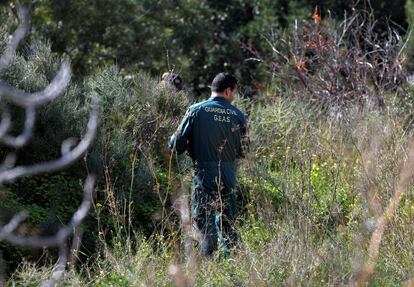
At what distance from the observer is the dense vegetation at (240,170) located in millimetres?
6980

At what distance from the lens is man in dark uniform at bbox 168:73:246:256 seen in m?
8.24

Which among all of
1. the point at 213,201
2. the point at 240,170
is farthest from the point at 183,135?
the point at 240,170

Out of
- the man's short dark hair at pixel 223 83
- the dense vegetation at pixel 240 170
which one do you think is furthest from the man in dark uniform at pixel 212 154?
the dense vegetation at pixel 240 170

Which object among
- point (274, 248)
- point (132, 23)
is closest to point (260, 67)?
point (132, 23)

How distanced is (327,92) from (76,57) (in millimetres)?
6748

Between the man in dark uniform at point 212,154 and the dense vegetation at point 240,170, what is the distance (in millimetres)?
202

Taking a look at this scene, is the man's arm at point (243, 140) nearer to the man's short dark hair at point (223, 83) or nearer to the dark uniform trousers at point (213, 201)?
the dark uniform trousers at point (213, 201)

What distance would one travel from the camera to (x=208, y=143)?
8.38 metres

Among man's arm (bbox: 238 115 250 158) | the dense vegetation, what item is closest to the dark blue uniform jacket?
man's arm (bbox: 238 115 250 158)

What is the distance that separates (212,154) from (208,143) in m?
0.10

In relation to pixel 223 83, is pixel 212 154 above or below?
below

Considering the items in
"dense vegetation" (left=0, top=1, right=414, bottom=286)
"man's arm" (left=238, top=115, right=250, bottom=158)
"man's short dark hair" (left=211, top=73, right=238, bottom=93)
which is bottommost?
"dense vegetation" (left=0, top=1, right=414, bottom=286)

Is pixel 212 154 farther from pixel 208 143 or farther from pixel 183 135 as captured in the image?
pixel 183 135

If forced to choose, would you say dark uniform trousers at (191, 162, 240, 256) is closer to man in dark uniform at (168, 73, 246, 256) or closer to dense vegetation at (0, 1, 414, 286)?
man in dark uniform at (168, 73, 246, 256)
